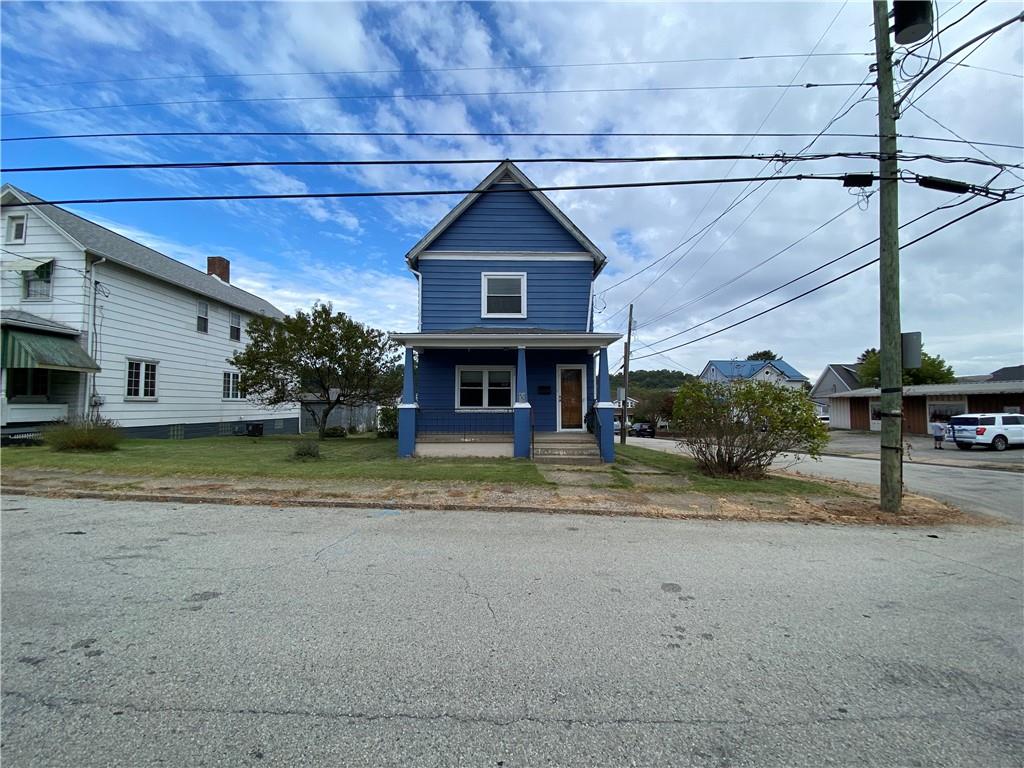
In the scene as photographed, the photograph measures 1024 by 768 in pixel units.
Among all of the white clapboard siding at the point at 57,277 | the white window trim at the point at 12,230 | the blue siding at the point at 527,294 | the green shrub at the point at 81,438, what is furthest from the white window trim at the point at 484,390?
the white window trim at the point at 12,230

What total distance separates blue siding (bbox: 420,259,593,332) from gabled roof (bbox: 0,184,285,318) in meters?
10.6

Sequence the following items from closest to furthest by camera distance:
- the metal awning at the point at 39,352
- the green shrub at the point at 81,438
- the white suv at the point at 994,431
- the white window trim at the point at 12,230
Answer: the green shrub at the point at 81,438, the metal awning at the point at 39,352, the white window trim at the point at 12,230, the white suv at the point at 994,431

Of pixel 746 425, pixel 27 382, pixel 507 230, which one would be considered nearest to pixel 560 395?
pixel 507 230

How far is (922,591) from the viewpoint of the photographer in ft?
16.5

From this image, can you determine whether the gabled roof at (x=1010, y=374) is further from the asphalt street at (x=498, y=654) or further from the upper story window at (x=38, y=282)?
the upper story window at (x=38, y=282)

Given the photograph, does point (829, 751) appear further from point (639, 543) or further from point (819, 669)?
point (639, 543)

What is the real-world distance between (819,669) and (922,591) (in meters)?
2.53

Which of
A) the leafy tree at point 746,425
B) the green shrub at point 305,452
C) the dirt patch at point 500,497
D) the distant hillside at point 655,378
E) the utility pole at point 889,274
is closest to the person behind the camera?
the dirt patch at point 500,497

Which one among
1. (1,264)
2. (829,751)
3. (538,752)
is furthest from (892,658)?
(1,264)

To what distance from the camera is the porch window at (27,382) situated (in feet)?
52.5

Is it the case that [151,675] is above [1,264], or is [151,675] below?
below

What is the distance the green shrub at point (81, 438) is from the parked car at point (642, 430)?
45.3m

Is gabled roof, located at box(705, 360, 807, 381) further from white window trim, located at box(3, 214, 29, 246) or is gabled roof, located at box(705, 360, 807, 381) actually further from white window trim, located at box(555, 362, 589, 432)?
white window trim, located at box(3, 214, 29, 246)

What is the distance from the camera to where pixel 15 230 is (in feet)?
57.3
